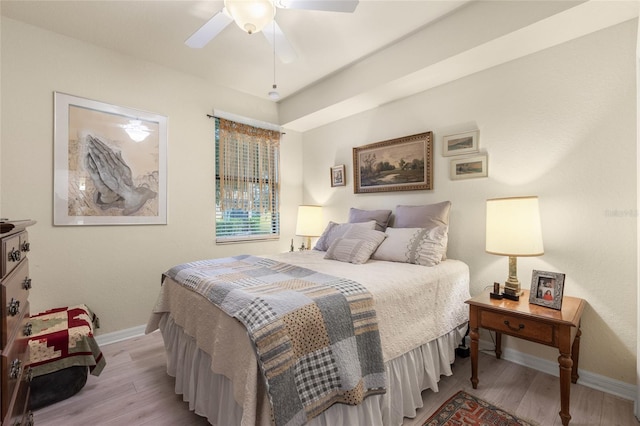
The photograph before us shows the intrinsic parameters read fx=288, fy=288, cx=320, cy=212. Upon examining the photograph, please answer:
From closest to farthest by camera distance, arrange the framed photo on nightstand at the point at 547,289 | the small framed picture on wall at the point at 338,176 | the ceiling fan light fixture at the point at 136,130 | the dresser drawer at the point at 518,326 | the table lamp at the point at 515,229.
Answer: the dresser drawer at the point at 518,326
the framed photo on nightstand at the point at 547,289
the table lamp at the point at 515,229
the ceiling fan light fixture at the point at 136,130
the small framed picture on wall at the point at 338,176

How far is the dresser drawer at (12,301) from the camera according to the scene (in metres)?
0.87

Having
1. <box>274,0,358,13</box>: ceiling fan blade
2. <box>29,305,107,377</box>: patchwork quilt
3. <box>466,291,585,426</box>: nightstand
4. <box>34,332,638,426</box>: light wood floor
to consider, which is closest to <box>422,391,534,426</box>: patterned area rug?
<box>34,332,638,426</box>: light wood floor

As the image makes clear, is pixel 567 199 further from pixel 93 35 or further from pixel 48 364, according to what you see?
pixel 93 35

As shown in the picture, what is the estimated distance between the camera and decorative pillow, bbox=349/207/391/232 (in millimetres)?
2979

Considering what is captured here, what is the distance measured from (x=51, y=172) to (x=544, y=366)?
427 centimetres

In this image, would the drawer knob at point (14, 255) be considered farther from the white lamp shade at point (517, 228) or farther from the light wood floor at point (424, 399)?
the white lamp shade at point (517, 228)

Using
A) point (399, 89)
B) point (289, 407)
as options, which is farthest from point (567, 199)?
point (289, 407)

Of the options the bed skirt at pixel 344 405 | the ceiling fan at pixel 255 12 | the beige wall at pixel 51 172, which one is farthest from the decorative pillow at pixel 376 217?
the ceiling fan at pixel 255 12

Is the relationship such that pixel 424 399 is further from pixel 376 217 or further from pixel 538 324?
pixel 376 217

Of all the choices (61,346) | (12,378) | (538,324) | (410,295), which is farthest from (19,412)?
(538,324)

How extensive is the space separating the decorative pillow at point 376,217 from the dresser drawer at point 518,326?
1.26 m

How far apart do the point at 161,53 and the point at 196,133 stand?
2.72 feet

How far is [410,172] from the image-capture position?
3.01 meters

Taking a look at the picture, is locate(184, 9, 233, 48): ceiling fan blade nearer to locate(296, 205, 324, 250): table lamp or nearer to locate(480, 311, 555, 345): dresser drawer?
locate(296, 205, 324, 250): table lamp
